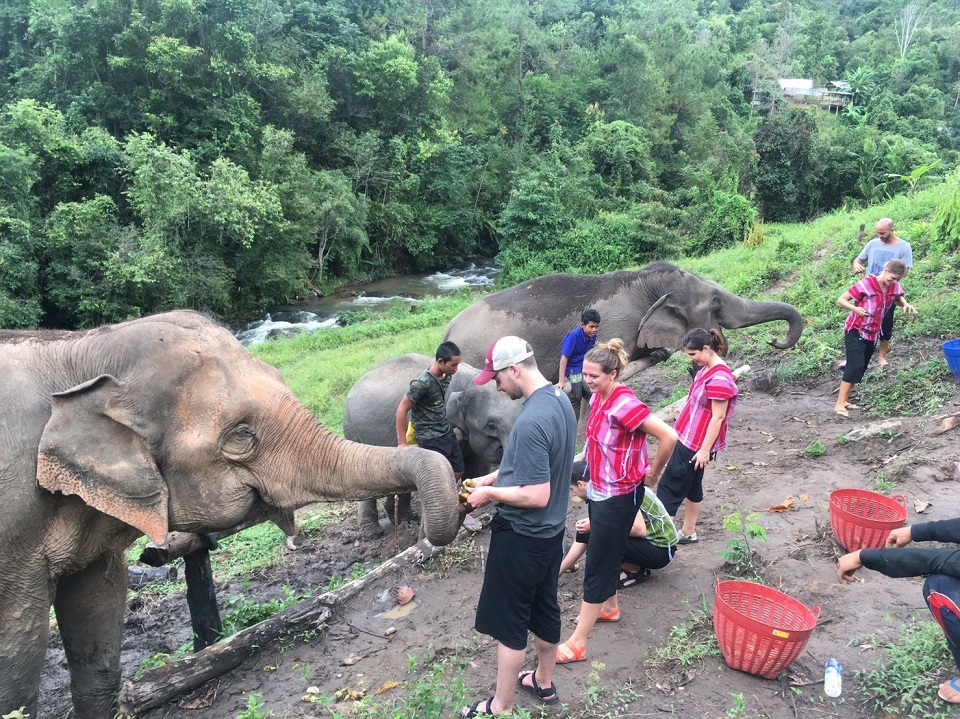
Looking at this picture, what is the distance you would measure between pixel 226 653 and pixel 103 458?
5.73 ft

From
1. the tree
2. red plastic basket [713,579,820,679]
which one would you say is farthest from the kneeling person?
the tree

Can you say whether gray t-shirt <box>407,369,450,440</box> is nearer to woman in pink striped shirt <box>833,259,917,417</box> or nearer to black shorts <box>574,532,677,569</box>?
black shorts <box>574,532,677,569</box>

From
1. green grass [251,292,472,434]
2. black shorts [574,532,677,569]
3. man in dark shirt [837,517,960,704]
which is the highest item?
man in dark shirt [837,517,960,704]

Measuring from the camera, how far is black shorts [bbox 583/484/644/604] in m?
3.97

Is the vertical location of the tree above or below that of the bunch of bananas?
above

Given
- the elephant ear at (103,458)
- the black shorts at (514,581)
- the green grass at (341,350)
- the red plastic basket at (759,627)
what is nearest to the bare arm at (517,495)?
the black shorts at (514,581)

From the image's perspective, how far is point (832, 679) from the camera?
3.60 m

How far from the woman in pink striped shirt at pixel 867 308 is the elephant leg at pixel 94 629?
266 inches

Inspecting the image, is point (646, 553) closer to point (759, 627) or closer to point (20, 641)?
point (759, 627)

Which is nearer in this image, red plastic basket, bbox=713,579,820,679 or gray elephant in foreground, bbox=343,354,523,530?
red plastic basket, bbox=713,579,820,679

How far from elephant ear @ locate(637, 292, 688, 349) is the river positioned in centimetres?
1489

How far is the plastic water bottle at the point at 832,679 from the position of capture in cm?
357

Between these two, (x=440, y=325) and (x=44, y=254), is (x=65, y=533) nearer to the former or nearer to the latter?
(x=440, y=325)

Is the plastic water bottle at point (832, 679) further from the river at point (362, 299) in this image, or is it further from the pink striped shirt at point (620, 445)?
the river at point (362, 299)
